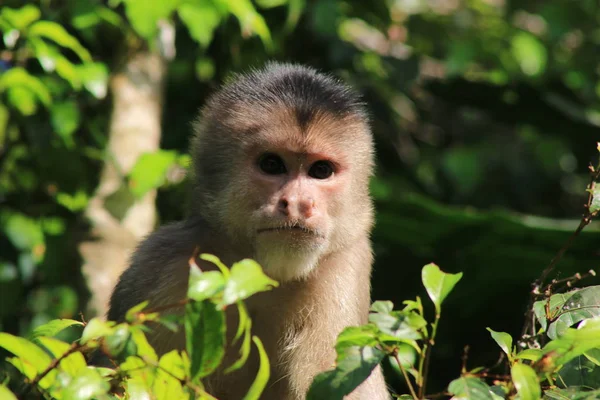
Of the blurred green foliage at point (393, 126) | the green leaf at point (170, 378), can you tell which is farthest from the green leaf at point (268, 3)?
the green leaf at point (170, 378)

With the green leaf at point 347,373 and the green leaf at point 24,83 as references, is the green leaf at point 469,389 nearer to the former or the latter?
the green leaf at point 347,373

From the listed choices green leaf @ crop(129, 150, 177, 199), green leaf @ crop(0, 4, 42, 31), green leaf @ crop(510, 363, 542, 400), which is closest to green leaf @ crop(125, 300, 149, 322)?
green leaf @ crop(510, 363, 542, 400)

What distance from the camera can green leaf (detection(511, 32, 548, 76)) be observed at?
6.30 m

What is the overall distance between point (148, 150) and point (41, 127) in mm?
726

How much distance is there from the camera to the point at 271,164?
375cm

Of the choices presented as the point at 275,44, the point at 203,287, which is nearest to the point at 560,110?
the point at 275,44

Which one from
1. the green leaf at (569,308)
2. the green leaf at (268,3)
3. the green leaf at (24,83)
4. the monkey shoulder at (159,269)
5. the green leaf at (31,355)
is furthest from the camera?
the green leaf at (268,3)

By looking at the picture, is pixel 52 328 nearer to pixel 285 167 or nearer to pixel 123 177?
pixel 285 167

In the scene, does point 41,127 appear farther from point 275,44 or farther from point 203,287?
point 203,287

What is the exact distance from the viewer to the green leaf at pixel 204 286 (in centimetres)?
202

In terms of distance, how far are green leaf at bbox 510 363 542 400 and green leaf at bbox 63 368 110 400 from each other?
1.01 metres

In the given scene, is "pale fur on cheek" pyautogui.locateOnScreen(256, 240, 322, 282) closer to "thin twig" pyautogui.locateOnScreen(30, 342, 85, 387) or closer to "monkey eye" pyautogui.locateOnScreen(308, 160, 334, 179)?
"monkey eye" pyautogui.locateOnScreen(308, 160, 334, 179)

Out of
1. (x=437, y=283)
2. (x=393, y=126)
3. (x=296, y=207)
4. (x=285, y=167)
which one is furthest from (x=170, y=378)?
(x=393, y=126)

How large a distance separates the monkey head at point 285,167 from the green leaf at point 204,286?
1.40m
